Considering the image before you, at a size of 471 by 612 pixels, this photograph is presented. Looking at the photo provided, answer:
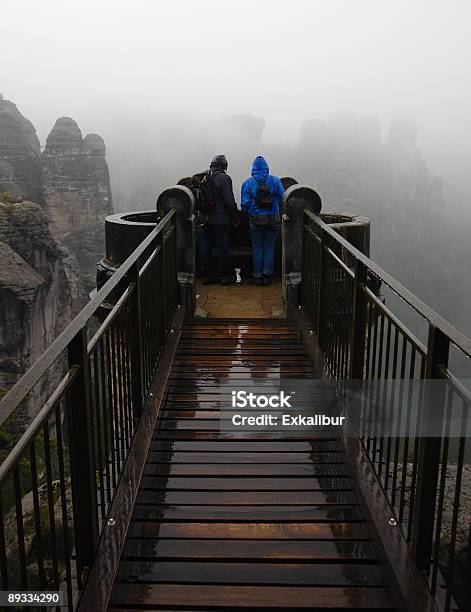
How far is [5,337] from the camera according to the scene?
31.5 meters

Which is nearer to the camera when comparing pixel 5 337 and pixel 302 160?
pixel 5 337

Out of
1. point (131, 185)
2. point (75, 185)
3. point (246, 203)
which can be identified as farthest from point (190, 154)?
point (246, 203)

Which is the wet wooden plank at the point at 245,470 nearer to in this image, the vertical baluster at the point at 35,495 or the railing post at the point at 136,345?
the railing post at the point at 136,345

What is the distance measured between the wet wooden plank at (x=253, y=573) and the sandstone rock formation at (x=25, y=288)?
98.0 feet

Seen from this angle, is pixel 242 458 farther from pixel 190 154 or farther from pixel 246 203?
pixel 190 154

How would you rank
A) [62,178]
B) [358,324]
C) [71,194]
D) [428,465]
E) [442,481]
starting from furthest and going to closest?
[62,178], [71,194], [358,324], [428,465], [442,481]

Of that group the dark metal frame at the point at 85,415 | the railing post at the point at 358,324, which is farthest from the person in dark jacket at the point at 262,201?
the railing post at the point at 358,324

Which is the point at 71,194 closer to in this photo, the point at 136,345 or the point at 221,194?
the point at 221,194

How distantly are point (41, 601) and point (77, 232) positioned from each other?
7894cm

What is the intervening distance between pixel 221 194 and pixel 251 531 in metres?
6.02

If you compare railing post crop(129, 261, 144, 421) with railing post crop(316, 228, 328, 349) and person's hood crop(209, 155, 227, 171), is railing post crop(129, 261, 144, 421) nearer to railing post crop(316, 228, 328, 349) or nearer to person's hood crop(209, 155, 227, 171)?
railing post crop(316, 228, 328, 349)

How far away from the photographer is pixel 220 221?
8.91 metres

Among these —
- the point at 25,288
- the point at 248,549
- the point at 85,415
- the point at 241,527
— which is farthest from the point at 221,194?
the point at 25,288

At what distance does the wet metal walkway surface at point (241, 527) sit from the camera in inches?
116
